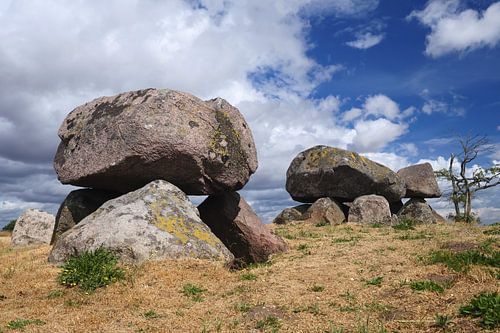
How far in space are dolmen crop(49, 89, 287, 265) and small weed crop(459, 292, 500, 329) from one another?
6.55m

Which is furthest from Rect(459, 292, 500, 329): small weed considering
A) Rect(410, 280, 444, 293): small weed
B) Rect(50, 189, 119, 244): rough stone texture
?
Rect(50, 189, 119, 244): rough stone texture

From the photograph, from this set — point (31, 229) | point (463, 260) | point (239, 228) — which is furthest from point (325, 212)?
point (463, 260)

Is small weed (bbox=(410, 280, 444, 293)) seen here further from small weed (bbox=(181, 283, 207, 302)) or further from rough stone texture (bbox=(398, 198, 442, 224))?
rough stone texture (bbox=(398, 198, 442, 224))

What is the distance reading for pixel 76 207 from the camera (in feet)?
52.8

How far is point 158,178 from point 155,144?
1486mm

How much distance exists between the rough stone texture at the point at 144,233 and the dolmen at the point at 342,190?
1542cm

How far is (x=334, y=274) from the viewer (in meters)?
10.3

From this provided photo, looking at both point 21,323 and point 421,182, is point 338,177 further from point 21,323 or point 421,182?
point 21,323

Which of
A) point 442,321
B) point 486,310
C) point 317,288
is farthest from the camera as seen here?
point 317,288

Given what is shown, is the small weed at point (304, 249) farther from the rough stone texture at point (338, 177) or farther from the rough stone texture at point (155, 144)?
the rough stone texture at point (338, 177)

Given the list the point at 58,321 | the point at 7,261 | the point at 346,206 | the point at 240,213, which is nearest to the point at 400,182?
the point at 346,206

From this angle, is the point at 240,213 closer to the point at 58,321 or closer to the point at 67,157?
the point at 67,157

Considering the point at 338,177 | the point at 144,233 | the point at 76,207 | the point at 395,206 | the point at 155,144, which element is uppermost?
the point at 338,177

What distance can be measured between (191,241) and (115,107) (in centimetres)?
546
